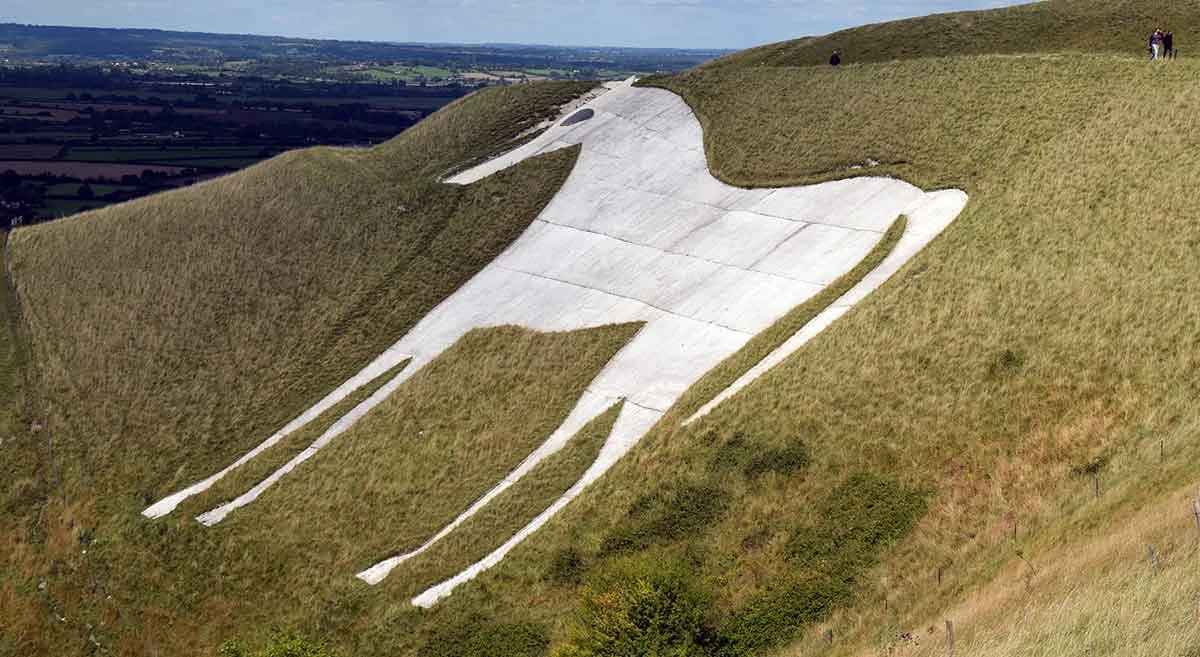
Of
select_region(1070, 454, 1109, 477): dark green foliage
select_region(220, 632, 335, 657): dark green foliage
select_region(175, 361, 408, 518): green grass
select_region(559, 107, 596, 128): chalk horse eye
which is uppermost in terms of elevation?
select_region(559, 107, 596, 128): chalk horse eye

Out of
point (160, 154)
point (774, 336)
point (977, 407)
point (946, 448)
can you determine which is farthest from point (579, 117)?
point (160, 154)

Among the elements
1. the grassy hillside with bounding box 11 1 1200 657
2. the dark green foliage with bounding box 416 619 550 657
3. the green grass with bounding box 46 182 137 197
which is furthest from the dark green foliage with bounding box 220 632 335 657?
the green grass with bounding box 46 182 137 197

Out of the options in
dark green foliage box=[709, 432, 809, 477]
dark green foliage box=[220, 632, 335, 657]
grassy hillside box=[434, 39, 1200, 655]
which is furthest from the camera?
dark green foliage box=[709, 432, 809, 477]

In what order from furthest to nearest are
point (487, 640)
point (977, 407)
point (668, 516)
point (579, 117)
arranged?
point (579, 117) < point (668, 516) < point (487, 640) < point (977, 407)

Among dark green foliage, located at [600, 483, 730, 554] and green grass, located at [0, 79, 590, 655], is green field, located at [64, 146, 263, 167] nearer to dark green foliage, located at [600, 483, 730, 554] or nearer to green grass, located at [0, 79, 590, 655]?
green grass, located at [0, 79, 590, 655]

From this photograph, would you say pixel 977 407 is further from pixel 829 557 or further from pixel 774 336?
Answer: pixel 774 336

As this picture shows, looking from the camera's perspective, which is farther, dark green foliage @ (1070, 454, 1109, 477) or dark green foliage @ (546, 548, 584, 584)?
dark green foliage @ (546, 548, 584, 584)

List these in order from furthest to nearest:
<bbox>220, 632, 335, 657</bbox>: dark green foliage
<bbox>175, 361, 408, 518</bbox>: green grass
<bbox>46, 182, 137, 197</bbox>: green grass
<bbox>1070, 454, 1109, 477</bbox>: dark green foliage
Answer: <bbox>46, 182, 137, 197</bbox>: green grass < <bbox>175, 361, 408, 518</bbox>: green grass < <bbox>220, 632, 335, 657</bbox>: dark green foliage < <bbox>1070, 454, 1109, 477</bbox>: dark green foliage

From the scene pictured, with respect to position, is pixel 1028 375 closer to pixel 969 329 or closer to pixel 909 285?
pixel 969 329
